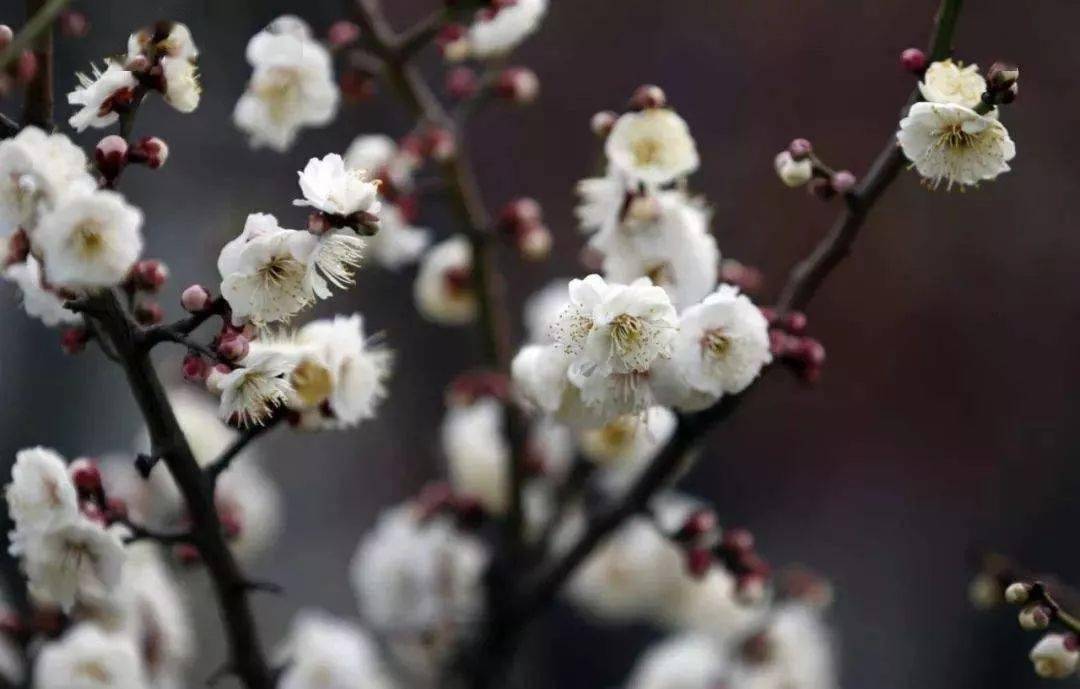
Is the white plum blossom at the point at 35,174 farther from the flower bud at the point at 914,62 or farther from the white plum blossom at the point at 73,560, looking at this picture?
the flower bud at the point at 914,62

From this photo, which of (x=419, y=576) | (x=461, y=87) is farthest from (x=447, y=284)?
(x=419, y=576)

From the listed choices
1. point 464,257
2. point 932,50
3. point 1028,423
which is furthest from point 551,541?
point 1028,423

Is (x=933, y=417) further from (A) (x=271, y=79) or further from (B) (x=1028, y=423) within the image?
(A) (x=271, y=79)

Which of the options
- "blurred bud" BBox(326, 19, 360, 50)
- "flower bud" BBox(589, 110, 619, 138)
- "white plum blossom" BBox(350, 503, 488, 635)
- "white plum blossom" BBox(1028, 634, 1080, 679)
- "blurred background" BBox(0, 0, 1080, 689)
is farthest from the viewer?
"blurred background" BBox(0, 0, 1080, 689)

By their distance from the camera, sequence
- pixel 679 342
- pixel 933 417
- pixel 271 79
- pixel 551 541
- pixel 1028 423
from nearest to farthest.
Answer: pixel 679 342
pixel 271 79
pixel 551 541
pixel 1028 423
pixel 933 417

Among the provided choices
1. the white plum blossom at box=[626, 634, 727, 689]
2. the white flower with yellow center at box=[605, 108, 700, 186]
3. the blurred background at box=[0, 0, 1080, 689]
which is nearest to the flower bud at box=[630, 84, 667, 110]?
the white flower with yellow center at box=[605, 108, 700, 186]

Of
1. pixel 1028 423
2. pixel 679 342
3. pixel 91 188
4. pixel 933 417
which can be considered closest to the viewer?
pixel 91 188

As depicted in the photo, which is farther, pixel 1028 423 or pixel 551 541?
pixel 1028 423

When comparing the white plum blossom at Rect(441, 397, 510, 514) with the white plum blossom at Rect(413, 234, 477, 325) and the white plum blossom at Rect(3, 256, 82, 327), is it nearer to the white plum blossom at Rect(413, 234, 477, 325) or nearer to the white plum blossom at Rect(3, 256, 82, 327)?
the white plum blossom at Rect(413, 234, 477, 325)

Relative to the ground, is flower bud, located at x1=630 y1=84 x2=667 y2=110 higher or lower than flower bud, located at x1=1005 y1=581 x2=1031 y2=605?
higher
